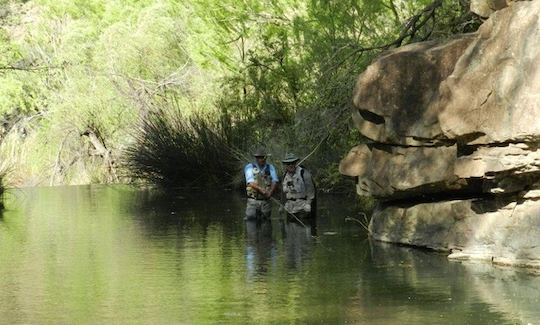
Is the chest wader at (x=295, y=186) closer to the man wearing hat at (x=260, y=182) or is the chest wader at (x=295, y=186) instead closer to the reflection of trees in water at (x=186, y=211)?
the man wearing hat at (x=260, y=182)

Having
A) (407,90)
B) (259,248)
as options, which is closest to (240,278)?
(259,248)

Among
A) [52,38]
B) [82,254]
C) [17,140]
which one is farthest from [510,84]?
[52,38]

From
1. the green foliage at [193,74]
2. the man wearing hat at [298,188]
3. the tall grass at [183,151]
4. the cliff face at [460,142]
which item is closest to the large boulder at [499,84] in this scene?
the cliff face at [460,142]

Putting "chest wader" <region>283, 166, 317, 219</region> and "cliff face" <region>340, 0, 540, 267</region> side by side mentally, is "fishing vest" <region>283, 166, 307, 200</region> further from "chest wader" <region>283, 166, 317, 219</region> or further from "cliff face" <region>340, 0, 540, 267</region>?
"cliff face" <region>340, 0, 540, 267</region>

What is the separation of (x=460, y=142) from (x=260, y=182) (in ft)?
20.3

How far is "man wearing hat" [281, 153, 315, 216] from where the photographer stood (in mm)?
19031

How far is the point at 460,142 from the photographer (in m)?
13.5

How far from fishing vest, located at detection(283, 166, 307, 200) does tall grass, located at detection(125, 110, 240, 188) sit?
962 centimetres

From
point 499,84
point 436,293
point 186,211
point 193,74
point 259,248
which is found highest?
point 193,74

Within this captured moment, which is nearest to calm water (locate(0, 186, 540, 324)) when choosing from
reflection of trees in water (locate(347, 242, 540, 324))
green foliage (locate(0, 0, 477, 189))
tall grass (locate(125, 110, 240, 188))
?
reflection of trees in water (locate(347, 242, 540, 324))

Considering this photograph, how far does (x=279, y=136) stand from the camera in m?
26.3

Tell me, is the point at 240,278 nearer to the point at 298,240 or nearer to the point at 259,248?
the point at 259,248

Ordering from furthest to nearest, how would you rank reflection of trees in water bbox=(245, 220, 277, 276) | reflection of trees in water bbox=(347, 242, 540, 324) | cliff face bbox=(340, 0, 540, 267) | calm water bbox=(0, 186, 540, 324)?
reflection of trees in water bbox=(245, 220, 277, 276)
cliff face bbox=(340, 0, 540, 267)
calm water bbox=(0, 186, 540, 324)
reflection of trees in water bbox=(347, 242, 540, 324)

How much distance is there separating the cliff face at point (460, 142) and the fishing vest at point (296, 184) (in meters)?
2.73
